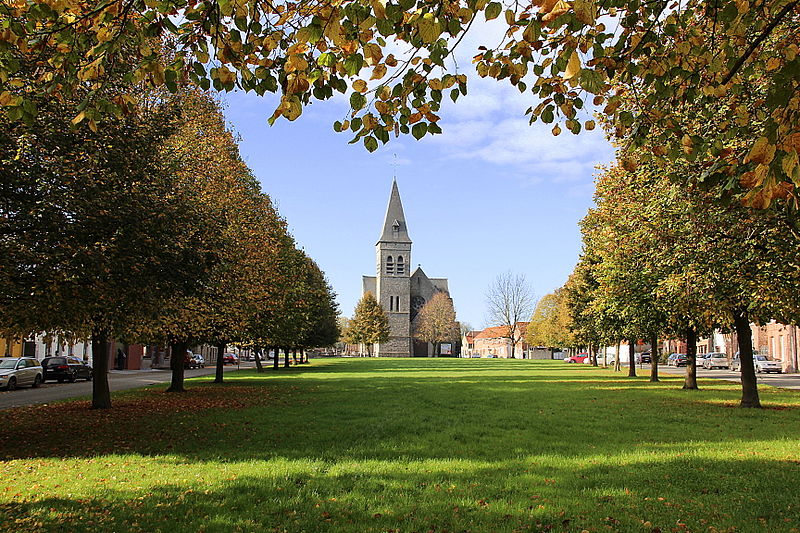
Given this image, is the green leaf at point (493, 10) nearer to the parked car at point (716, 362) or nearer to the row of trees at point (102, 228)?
the row of trees at point (102, 228)

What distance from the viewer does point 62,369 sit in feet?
114

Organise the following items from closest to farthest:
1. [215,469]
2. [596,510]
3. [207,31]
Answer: [207,31] < [596,510] < [215,469]

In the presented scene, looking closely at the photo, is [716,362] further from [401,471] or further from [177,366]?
[401,471]

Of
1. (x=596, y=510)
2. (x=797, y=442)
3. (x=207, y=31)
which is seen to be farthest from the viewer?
(x=797, y=442)

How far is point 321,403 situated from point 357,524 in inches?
521

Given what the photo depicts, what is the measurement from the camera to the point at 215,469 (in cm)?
882

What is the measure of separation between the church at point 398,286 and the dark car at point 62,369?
8094 centimetres

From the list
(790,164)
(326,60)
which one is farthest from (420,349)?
(790,164)

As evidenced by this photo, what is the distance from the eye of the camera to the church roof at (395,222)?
405 feet

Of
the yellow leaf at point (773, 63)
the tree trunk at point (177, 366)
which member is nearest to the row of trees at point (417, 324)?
the tree trunk at point (177, 366)

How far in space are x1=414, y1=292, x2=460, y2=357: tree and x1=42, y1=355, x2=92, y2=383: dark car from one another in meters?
83.4

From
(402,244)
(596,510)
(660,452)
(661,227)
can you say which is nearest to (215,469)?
(596,510)

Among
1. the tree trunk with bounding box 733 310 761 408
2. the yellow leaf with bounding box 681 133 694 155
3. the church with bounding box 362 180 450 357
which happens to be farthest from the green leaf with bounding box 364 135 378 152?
the church with bounding box 362 180 450 357

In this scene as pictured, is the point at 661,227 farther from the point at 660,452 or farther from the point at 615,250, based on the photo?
the point at 660,452
